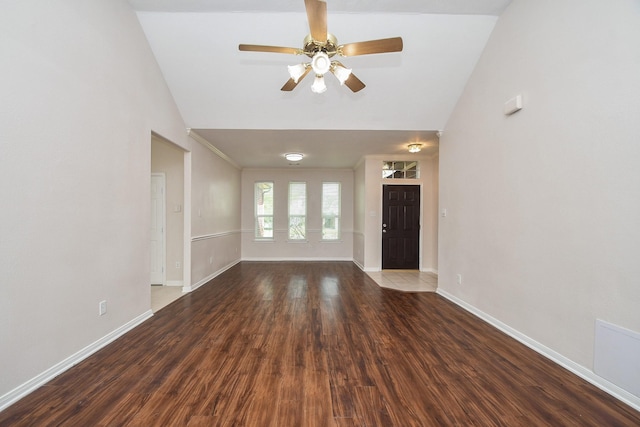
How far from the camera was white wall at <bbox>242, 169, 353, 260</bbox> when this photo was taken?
7.60 metres

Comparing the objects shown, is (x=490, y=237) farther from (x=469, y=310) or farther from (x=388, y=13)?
(x=388, y=13)

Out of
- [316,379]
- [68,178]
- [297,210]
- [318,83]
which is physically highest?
[318,83]

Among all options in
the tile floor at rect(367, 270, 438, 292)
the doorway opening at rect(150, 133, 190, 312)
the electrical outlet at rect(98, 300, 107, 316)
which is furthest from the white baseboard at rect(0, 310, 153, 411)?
the tile floor at rect(367, 270, 438, 292)

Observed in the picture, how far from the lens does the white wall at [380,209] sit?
240 inches

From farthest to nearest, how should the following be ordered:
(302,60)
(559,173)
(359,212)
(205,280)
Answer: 1. (359,212)
2. (205,280)
3. (302,60)
4. (559,173)

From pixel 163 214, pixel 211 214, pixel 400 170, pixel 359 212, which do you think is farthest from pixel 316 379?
pixel 400 170

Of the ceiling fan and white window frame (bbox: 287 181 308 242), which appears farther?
white window frame (bbox: 287 181 308 242)

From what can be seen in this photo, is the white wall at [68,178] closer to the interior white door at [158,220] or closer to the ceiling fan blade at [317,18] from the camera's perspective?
the interior white door at [158,220]

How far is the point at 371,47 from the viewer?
214cm

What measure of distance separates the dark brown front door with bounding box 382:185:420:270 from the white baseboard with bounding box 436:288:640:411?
291 centimetres

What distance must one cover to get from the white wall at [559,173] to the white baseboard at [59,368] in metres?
3.92

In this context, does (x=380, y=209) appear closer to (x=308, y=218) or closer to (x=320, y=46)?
(x=308, y=218)

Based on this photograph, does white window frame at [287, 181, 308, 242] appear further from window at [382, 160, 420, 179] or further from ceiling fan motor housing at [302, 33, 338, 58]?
ceiling fan motor housing at [302, 33, 338, 58]

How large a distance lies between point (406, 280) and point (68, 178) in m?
5.02
